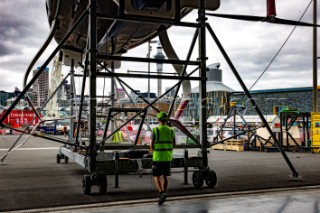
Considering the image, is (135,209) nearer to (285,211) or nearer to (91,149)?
(91,149)

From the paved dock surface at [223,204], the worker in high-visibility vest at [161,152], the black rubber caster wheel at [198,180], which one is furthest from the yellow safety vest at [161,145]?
the black rubber caster wheel at [198,180]

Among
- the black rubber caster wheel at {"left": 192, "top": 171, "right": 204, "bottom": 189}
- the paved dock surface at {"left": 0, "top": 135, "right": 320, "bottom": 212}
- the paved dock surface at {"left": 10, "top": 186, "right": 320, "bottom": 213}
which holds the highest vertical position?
the black rubber caster wheel at {"left": 192, "top": 171, "right": 204, "bottom": 189}

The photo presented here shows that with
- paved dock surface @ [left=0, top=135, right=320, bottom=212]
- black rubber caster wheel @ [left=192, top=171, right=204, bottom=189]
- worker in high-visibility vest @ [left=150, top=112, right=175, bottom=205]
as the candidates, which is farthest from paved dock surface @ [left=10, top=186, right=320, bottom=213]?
black rubber caster wheel @ [left=192, top=171, right=204, bottom=189]

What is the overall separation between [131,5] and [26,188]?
5.01 metres

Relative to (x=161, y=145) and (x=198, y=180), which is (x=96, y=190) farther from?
(x=198, y=180)

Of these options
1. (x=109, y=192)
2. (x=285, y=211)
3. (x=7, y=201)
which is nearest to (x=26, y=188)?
Answer: (x=7, y=201)

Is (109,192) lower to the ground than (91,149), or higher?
lower

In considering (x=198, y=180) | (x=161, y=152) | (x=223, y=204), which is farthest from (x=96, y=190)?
A: (x=223, y=204)

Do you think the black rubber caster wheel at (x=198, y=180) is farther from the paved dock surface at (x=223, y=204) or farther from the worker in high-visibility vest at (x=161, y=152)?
the worker in high-visibility vest at (x=161, y=152)

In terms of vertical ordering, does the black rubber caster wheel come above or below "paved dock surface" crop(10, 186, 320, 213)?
above

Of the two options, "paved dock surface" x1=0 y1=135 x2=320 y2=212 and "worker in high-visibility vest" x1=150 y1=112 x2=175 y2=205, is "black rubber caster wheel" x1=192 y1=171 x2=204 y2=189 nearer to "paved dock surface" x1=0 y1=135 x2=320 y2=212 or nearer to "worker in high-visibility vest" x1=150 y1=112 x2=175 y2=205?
"paved dock surface" x1=0 y1=135 x2=320 y2=212

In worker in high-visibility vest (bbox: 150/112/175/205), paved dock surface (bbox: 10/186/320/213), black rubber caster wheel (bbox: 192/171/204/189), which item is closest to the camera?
paved dock surface (bbox: 10/186/320/213)

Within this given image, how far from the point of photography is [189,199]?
7.12 m

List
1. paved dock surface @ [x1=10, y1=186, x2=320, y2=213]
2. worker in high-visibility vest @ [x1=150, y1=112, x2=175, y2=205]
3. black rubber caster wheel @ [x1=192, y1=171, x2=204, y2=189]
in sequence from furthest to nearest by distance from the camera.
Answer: black rubber caster wheel @ [x1=192, y1=171, x2=204, y2=189] → worker in high-visibility vest @ [x1=150, y1=112, x2=175, y2=205] → paved dock surface @ [x1=10, y1=186, x2=320, y2=213]
